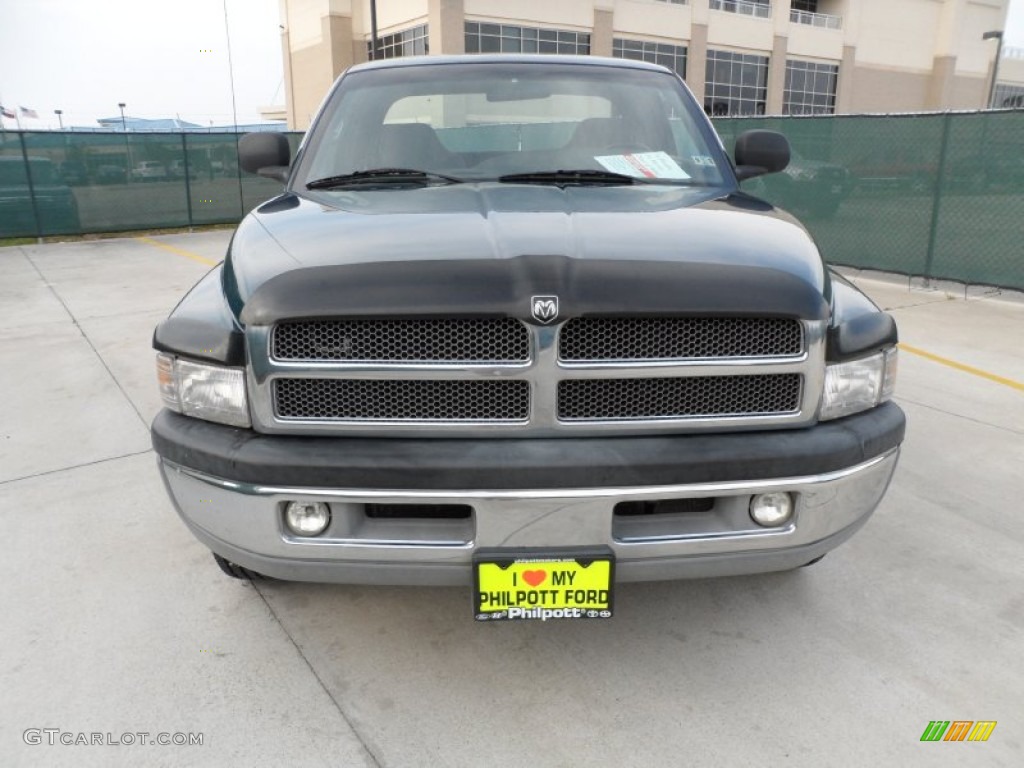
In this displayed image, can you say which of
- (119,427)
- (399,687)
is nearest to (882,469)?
(399,687)

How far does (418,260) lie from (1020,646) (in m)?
2.32

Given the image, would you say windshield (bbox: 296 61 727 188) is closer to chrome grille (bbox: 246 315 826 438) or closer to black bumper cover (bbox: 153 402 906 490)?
chrome grille (bbox: 246 315 826 438)

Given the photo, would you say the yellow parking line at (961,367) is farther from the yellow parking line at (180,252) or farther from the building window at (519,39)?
the building window at (519,39)

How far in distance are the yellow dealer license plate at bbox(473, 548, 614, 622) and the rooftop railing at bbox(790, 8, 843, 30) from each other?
47.8 metres

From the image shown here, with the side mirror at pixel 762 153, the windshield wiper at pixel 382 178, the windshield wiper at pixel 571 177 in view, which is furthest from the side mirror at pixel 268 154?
the side mirror at pixel 762 153

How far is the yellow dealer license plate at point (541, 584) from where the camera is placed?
→ 2023mm

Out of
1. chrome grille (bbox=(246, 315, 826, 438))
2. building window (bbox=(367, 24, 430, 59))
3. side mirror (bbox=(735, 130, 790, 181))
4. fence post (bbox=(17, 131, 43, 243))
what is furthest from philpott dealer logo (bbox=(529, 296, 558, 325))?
building window (bbox=(367, 24, 430, 59))

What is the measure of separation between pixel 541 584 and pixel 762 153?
8.25ft

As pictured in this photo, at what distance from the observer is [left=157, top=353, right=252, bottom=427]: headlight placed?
2.12 metres

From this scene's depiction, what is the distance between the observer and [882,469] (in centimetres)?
229

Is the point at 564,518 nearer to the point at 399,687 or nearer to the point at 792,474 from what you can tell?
the point at 792,474

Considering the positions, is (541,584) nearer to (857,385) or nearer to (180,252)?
(857,385)

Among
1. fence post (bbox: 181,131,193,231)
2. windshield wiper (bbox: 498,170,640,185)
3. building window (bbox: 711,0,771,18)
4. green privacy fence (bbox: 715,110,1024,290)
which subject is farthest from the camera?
building window (bbox: 711,0,771,18)

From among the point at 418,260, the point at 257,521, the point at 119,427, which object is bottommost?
the point at 119,427
